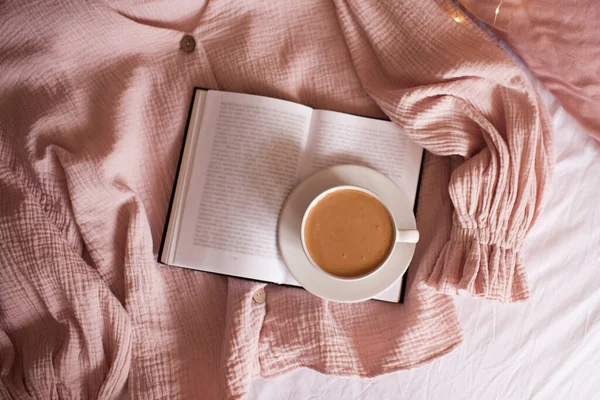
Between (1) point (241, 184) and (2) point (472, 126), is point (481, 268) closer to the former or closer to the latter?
(2) point (472, 126)

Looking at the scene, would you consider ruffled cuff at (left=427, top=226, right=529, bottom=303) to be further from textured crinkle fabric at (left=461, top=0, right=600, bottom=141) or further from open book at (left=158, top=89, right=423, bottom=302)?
textured crinkle fabric at (left=461, top=0, right=600, bottom=141)

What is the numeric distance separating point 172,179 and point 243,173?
12cm

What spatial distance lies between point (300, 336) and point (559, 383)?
442mm

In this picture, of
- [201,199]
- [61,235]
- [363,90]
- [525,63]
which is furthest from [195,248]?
[525,63]

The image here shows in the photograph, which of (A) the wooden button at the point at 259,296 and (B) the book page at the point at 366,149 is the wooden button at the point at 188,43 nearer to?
(B) the book page at the point at 366,149

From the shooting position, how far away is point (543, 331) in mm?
812

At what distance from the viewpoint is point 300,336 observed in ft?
2.47

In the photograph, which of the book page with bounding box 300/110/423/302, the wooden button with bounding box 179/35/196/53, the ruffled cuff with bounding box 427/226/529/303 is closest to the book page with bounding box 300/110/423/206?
the book page with bounding box 300/110/423/302

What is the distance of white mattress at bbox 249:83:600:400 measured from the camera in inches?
31.4

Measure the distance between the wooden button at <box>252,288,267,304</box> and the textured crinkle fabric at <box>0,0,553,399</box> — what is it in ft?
0.04

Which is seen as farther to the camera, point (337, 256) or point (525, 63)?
point (525, 63)

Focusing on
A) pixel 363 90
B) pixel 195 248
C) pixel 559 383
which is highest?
pixel 363 90

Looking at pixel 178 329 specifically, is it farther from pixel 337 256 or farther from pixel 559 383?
pixel 559 383

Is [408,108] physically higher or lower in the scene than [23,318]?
higher
